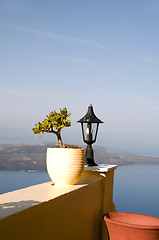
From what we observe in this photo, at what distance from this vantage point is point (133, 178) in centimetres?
1034

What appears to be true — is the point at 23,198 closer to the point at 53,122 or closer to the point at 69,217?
the point at 69,217

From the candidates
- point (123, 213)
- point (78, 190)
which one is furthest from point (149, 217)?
point (78, 190)

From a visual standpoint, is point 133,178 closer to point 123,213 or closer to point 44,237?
point 123,213

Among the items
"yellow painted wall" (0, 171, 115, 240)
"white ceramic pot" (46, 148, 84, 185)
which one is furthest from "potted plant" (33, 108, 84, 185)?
"yellow painted wall" (0, 171, 115, 240)

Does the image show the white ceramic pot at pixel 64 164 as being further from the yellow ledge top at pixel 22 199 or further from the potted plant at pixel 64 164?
the yellow ledge top at pixel 22 199

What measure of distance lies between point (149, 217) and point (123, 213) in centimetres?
26

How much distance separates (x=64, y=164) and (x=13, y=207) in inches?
41.6

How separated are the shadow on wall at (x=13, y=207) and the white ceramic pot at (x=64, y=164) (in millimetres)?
838

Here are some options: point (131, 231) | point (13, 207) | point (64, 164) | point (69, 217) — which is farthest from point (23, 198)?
point (131, 231)

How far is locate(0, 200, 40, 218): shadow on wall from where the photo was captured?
1.49 m

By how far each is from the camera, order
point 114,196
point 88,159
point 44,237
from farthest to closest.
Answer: point 114,196, point 88,159, point 44,237

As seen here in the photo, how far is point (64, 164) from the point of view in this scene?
265cm

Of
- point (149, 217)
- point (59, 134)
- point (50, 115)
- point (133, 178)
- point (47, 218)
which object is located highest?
point (50, 115)

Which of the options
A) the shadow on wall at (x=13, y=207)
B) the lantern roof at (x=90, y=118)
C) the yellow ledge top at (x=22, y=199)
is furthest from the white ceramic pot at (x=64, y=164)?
the lantern roof at (x=90, y=118)
